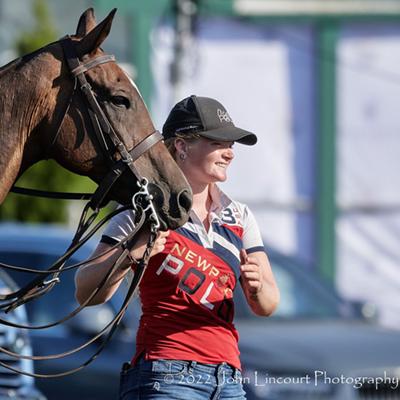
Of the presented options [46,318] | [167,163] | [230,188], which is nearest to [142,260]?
[167,163]

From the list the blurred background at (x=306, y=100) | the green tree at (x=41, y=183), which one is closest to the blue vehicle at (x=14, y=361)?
Answer: the green tree at (x=41, y=183)

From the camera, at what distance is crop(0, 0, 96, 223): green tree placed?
12.8 metres

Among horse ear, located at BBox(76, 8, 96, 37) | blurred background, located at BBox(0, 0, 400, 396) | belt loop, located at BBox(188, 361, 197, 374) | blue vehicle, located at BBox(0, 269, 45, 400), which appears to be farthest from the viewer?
blurred background, located at BBox(0, 0, 400, 396)

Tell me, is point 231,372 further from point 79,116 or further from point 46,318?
point 46,318

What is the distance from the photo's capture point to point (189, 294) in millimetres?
4625

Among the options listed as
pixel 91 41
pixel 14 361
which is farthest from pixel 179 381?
pixel 14 361

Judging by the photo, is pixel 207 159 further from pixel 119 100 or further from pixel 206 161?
pixel 119 100

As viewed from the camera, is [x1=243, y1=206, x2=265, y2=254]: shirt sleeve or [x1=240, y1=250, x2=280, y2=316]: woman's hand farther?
[x1=243, y1=206, x2=265, y2=254]: shirt sleeve

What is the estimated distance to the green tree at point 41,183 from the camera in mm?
12781

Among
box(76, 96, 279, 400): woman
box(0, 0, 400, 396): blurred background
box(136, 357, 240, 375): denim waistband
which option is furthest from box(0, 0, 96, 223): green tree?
box(136, 357, 240, 375): denim waistband

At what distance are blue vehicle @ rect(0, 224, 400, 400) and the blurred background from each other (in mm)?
6399

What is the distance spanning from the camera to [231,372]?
4703 mm

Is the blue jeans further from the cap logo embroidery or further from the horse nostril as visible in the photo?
the cap logo embroidery

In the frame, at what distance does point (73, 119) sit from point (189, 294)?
31.7 inches
